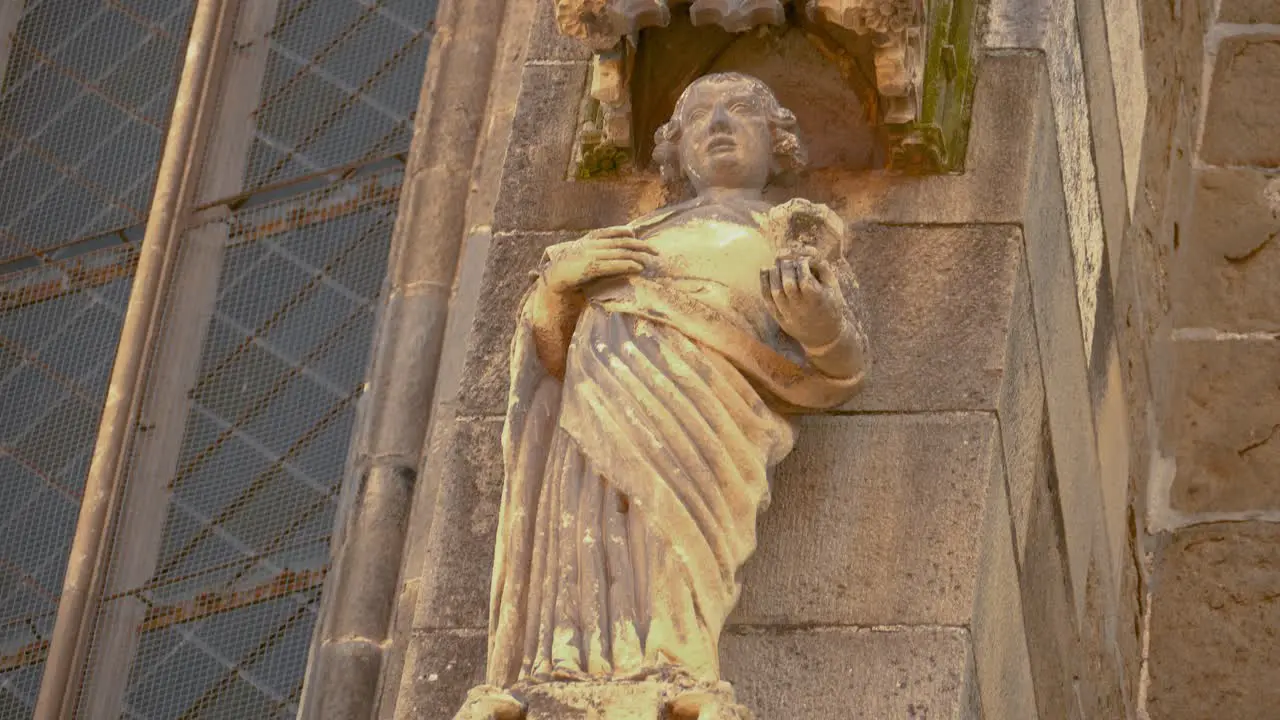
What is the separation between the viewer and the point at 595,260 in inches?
263

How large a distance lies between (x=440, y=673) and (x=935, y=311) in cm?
112

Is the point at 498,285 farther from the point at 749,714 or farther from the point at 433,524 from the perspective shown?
the point at 749,714

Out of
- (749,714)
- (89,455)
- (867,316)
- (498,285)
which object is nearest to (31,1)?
(89,455)

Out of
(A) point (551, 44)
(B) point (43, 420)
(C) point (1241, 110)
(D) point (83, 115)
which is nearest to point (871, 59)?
(A) point (551, 44)

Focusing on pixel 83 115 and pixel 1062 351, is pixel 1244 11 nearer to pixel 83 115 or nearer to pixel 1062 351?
pixel 1062 351

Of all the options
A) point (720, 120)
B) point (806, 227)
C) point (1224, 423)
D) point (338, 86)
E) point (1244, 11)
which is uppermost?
point (338, 86)

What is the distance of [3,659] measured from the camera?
28.8 ft

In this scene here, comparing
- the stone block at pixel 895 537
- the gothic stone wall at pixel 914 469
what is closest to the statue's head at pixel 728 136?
the gothic stone wall at pixel 914 469

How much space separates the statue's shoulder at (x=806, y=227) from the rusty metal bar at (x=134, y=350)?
2536 millimetres

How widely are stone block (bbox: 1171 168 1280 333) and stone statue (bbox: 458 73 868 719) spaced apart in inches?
46.2

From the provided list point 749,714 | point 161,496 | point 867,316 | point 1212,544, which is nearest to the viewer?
point 749,714

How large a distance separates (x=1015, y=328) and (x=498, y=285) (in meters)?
0.99

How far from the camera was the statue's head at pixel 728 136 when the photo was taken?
274 inches

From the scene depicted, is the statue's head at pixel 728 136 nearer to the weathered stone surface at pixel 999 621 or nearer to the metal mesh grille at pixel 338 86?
the weathered stone surface at pixel 999 621
